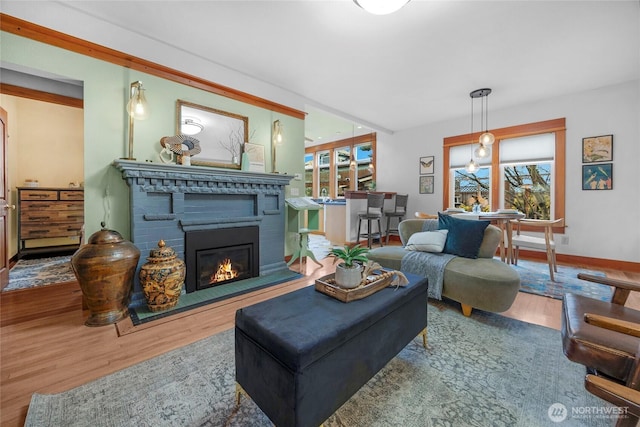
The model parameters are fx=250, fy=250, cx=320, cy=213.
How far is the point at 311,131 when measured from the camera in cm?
683

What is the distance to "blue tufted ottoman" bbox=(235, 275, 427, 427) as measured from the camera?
0.99 m

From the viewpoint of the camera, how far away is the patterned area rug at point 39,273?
9.99 ft

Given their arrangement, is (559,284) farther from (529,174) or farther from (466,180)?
(466,180)

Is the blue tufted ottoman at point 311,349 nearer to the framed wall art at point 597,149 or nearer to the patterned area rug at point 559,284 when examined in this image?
the patterned area rug at point 559,284

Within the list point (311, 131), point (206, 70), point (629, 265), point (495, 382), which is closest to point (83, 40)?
point (206, 70)

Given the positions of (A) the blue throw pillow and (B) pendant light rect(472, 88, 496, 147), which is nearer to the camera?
(A) the blue throw pillow

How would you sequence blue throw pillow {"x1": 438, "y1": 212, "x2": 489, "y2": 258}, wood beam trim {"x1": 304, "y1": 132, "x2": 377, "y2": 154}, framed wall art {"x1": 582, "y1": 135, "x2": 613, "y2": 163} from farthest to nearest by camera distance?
1. wood beam trim {"x1": 304, "y1": 132, "x2": 377, "y2": 154}
2. framed wall art {"x1": 582, "y1": 135, "x2": 613, "y2": 163}
3. blue throw pillow {"x1": 438, "y1": 212, "x2": 489, "y2": 258}

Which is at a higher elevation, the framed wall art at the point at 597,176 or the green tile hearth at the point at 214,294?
the framed wall art at the point at 597,176

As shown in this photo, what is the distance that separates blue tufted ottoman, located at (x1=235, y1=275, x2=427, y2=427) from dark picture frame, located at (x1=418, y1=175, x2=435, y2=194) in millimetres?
4991

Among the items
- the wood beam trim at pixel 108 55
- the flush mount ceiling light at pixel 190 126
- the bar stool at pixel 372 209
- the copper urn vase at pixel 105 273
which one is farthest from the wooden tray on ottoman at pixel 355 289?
the bar stool at pixel 372 209

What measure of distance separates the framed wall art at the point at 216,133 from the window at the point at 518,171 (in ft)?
13.0

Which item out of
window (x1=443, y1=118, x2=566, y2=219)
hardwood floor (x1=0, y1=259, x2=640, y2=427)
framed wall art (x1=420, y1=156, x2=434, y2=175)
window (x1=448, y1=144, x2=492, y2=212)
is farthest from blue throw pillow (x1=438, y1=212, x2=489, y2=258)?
framed wall art (x1=420, y1=156, x2=434, y2=175)

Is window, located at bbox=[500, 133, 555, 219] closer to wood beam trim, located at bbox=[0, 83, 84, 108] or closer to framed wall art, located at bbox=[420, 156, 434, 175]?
framed wall art, located at bbox=[420, 156, 434, 175]

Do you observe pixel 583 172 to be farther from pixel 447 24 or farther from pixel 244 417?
pixel 244 417
